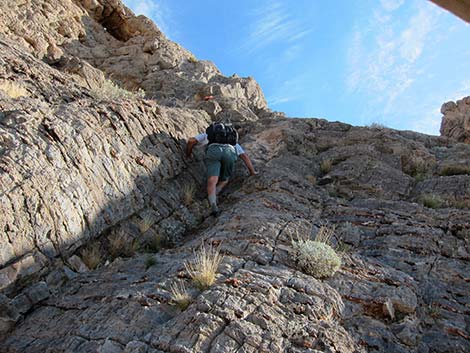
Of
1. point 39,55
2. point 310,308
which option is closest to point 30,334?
point 310,308

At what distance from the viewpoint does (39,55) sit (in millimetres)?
15914

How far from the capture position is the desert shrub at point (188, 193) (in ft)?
34.2

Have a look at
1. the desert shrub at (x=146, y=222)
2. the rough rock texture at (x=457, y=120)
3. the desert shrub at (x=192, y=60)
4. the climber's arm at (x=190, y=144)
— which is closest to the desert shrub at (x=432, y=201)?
the climber's arm at (x=190, y=144)

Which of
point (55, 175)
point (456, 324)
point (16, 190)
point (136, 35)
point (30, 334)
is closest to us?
point (30, 334)

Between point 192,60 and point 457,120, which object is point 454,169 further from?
point 457,120

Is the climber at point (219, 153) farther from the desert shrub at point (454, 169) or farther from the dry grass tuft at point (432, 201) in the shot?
the desert shrub at point (454, 169)

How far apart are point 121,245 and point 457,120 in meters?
21.8

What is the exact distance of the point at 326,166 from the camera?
12.6m

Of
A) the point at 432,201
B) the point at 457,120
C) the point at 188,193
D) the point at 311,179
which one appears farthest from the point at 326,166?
the point at 457,120

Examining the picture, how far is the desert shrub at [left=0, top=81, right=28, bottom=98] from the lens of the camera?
368 inches

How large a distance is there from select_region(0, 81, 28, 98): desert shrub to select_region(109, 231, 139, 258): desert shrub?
3.67 m

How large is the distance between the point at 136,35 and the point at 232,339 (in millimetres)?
20441

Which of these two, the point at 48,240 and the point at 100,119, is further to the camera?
the point at 100,119

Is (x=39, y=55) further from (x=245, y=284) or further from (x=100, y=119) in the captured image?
(x=245, y=284)
